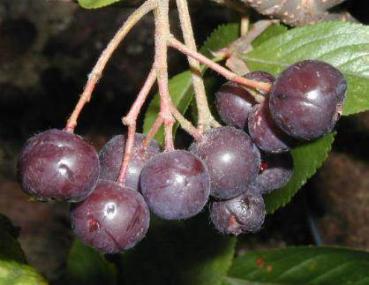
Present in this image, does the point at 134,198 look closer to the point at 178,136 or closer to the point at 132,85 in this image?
the point at 178,136

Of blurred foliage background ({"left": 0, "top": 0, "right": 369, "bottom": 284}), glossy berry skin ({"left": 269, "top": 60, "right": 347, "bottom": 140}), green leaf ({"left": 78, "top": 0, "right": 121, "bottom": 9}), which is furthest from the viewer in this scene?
blurred foliage background ({"left": 0, "top": 0, "right": 369, "bottom": 284})

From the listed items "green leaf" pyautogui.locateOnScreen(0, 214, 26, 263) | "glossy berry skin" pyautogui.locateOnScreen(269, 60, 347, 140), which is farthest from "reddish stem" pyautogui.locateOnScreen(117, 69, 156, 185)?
"green leaf" pyautogui.locateOnScreen(0, 214, 26, 263)

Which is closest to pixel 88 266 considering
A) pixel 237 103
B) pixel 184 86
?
pixel 184 86

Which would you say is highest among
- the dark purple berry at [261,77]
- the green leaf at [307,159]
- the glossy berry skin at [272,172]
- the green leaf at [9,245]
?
the dark purple berry at [261,77]

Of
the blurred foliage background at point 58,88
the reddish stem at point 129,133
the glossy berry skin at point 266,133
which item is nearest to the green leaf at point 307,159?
the glossy berry skin at point 266,133

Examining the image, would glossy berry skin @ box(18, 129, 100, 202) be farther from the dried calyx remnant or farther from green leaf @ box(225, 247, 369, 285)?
green leaf @ box(225, 247, 369, 285)

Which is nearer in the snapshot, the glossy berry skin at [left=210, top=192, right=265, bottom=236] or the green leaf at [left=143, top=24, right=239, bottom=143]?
the glossy berry skin at [left=210, top=192, right=265, bottom=236]

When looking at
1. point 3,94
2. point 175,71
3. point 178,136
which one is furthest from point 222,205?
point 3,94

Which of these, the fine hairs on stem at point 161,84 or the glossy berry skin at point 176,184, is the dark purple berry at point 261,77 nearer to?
the fine hairs on stem at point 161,84
